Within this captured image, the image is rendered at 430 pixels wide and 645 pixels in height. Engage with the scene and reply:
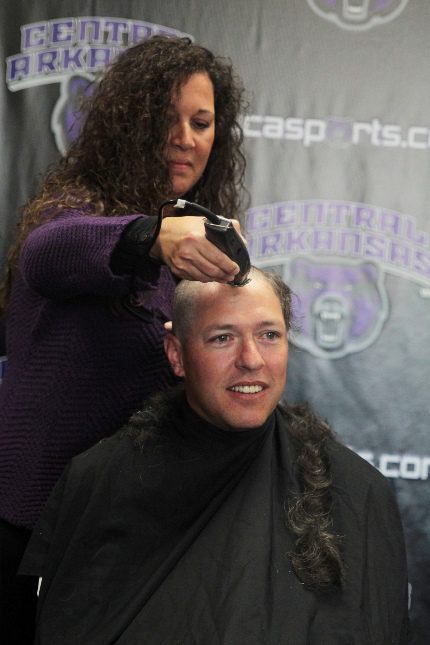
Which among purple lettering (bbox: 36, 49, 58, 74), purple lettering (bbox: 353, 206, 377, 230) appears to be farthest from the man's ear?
purple lettering (bbox: 36, 49, 58, 74)

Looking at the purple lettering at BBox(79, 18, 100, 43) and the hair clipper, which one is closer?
the hair clipper

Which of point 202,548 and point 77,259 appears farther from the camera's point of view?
point 202,548

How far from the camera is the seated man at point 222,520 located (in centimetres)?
179

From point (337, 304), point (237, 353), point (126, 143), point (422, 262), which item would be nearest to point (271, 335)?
point (237, 353)

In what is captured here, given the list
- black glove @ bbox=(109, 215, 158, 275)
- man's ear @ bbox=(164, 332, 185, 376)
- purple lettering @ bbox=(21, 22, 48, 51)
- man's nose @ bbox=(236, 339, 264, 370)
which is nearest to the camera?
black glove @ bbox=(109, 215, 158, 275)

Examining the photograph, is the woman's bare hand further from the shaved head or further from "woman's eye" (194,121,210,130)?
"woman's eye" (194,121,210,130)

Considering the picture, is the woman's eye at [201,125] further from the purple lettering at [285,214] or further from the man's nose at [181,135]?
the purple lettering at [285,214]

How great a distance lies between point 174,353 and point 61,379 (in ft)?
0.86

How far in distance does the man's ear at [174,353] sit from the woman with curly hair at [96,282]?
24 mm

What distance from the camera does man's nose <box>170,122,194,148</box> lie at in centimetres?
224

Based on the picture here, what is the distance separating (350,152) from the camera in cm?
303

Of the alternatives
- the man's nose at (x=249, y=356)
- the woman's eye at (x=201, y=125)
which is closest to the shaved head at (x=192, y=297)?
the man's nose at (x=249, y=356)

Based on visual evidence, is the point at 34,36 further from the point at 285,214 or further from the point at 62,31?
the point at 285,214

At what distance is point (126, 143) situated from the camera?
7.07 feet
